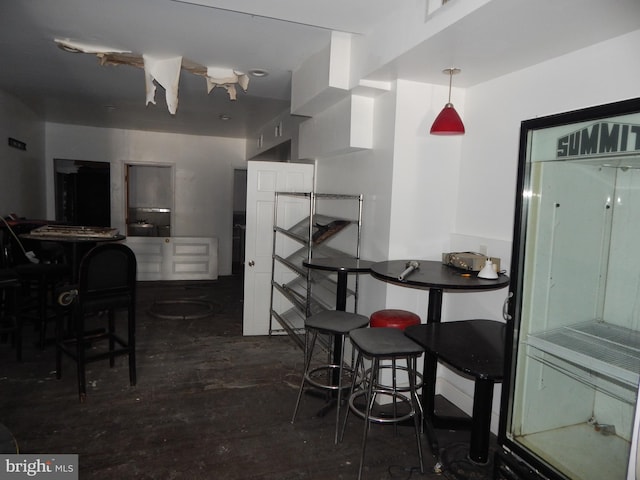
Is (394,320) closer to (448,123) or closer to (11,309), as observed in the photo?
(448,123)

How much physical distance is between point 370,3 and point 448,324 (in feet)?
6.22

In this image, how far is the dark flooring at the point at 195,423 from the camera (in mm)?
2254

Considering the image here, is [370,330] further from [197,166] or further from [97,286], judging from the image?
[197,166]

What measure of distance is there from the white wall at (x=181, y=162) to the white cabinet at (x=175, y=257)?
49cm

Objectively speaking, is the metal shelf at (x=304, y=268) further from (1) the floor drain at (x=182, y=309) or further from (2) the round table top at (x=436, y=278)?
(1) the floor drain at (x=182, y=309)

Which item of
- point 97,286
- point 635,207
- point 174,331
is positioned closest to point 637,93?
point 635,207

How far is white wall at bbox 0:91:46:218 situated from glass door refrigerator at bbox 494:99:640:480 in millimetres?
5513

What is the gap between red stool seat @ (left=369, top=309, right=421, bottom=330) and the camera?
2639mm

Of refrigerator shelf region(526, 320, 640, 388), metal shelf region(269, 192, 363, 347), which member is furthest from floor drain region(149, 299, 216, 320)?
refrigerator shelf region(526, 320, 640, 388)

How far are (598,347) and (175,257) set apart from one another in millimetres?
6590

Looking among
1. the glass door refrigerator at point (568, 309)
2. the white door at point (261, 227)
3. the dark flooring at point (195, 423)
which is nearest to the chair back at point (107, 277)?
the dark flooring at point (195, 423)

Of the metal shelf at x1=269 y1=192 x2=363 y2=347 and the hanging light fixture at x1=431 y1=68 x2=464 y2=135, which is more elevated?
the hanging light fixture at x1=431 y1=68 x2=464 y2=135

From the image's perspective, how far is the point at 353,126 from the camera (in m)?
3.25

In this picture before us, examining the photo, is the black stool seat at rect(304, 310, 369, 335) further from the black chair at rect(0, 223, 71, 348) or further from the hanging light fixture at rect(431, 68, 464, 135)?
the black chair at rect(0, 223, 71, 348)
